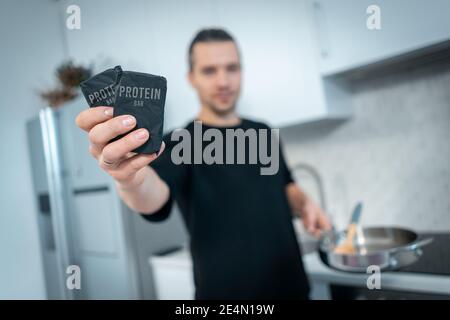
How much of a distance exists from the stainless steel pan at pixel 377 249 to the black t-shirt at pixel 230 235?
14 centimetres

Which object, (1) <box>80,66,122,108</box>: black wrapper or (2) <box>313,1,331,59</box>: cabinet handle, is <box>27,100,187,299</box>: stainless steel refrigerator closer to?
(1) <box>80,66,122,108</box>: black wrapper

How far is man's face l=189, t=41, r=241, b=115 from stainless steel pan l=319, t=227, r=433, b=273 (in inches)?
13.1

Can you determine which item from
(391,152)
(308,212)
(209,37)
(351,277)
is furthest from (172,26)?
(391,152)

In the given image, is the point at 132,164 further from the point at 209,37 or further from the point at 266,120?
the point at 266,120

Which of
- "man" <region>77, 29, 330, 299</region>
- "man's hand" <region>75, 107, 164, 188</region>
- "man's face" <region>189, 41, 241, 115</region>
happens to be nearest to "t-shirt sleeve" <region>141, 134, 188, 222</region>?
"man" <region>77, 29, 330, 299</region>

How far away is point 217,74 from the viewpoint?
731 millimetres

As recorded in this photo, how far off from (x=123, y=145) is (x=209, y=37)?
1.58 ft

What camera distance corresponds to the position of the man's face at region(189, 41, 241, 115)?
712 millimetres

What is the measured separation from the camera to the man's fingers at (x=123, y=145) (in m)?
0.26

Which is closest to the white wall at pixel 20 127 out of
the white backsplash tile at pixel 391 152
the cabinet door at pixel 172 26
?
the cabinet door at pixel 172 26

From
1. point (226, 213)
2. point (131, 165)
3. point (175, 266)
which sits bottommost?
point (175, 266)

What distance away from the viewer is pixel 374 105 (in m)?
1.18

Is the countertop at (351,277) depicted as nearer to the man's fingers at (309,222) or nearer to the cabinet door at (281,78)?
the man's fingers at (309,222)
